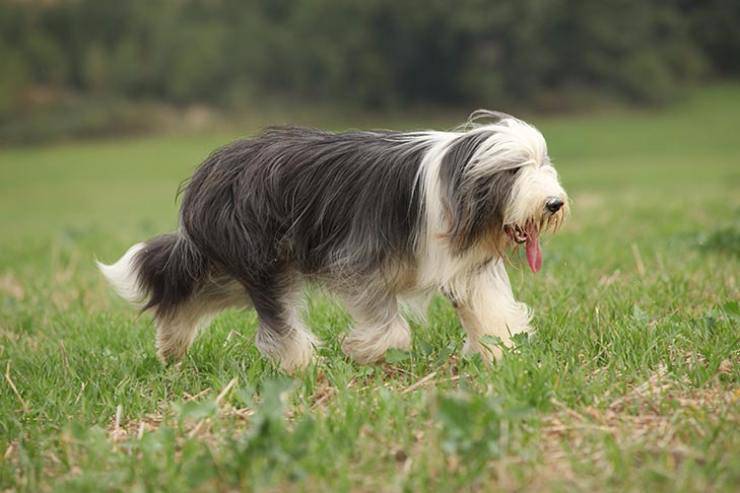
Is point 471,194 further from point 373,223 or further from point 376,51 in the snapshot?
point 376,51

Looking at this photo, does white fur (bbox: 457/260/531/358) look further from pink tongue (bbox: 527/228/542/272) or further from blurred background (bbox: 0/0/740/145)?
blurred background (bbox: 0/0/740/145)

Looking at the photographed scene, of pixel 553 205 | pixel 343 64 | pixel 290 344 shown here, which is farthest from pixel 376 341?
pixel 343 64

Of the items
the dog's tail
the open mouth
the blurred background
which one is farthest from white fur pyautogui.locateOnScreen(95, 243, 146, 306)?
the blurred background

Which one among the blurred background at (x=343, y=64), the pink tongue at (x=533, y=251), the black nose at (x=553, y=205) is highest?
the black nose at (x=553, y=205)

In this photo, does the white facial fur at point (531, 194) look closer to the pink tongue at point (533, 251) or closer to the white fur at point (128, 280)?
the pink tongue at point (533, 251)

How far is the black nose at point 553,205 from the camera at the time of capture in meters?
3.76

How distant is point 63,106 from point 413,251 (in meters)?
47.7

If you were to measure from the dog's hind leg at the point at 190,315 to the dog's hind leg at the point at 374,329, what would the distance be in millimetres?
738

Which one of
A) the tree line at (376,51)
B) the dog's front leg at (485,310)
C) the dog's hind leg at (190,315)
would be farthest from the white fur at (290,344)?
the tree line at (376,51)

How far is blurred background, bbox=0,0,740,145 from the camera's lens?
149 ft

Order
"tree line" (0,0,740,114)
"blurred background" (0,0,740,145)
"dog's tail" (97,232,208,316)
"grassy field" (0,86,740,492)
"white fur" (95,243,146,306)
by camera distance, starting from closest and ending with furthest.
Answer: "grassy field" (0,86,740,492), "dog's tail" (97,232,208,316), "white fur" (95,243,146,306), "blurred background" (0,0,740,145), "tree line" (0,0,740,114)

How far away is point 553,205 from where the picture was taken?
3773 mm

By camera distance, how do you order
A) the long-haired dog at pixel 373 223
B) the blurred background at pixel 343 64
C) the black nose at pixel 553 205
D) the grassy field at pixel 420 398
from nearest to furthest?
1. the grassy field at pixel 420 398
2. the black nose at pixel 553 205
3. the long-haired dog at pixel 373 223
4. the blurred background at pixel 343 64

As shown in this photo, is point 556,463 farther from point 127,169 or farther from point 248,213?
point 127,169
